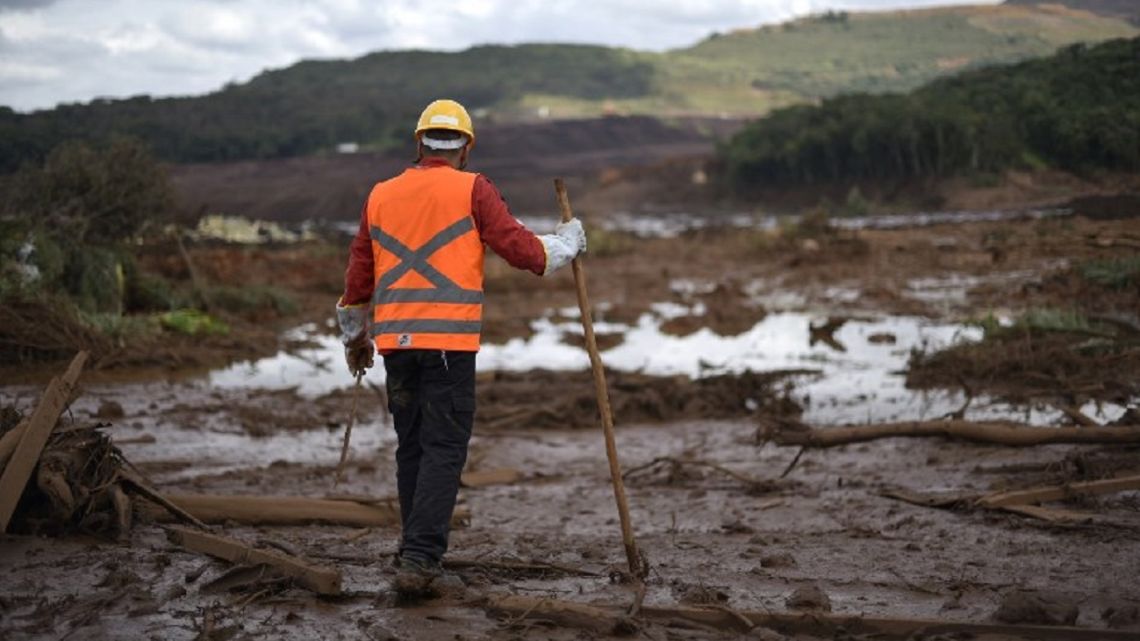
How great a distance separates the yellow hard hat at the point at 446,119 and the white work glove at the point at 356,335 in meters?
0.89

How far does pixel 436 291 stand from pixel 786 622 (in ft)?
6.49

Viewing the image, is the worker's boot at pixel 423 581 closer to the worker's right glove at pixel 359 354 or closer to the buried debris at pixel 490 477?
the worker's right glove at pixel 359 354

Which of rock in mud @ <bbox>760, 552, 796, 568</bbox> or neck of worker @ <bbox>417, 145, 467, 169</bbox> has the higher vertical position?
neck of worker @ <bbox>417, 145, 467, 169</bbox>

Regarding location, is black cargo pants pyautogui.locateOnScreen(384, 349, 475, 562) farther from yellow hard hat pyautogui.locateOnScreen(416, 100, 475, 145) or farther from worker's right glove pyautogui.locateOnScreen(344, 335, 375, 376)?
yellow hard hat pyautogui.locateOnScreen(416, 100, 475, 145)

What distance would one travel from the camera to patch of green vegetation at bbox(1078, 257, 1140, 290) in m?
14.4

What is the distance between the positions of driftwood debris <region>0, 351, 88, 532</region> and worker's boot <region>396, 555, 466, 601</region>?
5.71 ft

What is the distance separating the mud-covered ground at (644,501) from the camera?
5.23m

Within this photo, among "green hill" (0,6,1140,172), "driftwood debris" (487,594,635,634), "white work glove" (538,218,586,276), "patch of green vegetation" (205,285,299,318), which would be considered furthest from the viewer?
"green hill" (0,6,1140,172)

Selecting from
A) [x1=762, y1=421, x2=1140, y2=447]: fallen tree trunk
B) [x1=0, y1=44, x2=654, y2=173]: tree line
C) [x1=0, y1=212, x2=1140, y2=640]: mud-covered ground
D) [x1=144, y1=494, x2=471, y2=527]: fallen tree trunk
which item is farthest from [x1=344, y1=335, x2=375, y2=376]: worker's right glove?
[x1=0, y1=44, x2=654, y2=173]: tree line

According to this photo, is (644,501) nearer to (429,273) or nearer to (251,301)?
(429,273)

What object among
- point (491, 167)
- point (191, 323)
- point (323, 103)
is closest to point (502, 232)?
point (191, 323)

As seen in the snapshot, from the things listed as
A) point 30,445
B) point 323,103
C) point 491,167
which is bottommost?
point 30,445

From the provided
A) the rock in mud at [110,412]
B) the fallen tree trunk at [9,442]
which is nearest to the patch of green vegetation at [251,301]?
the rock in mud at [110,412]

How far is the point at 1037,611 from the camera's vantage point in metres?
4.89
